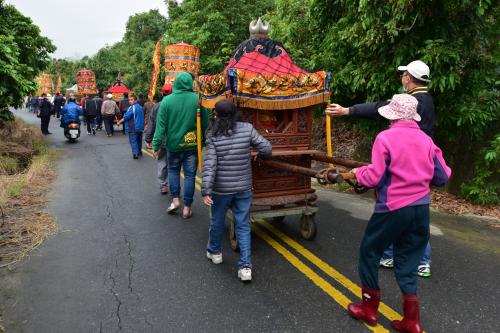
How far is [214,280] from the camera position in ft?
13.5

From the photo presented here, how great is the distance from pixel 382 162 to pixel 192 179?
3.66 meters

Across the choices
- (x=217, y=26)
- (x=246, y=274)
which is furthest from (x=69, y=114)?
(x=246, y=274)

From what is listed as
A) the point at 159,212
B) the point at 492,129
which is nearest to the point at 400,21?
the point at 492,129

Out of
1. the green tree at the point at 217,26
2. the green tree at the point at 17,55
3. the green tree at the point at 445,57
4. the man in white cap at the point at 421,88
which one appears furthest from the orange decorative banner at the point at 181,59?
the man in white cap at the point at 421,88

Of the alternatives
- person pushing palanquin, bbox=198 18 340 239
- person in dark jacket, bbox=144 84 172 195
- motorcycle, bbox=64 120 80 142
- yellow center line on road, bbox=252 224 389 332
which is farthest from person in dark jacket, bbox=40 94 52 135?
yellow center line on road, bbox=252 224 389 332

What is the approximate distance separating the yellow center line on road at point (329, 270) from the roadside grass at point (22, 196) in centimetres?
316

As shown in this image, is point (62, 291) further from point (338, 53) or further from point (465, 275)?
point (338, 53)

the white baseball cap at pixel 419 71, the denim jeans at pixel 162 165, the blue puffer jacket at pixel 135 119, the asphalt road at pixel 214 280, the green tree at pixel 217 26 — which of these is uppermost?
the green tree at pixel 217 26

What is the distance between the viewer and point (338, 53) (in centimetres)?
771

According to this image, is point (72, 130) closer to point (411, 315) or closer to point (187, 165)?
point (187, 165)

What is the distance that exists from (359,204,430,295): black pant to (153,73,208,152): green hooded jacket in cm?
343

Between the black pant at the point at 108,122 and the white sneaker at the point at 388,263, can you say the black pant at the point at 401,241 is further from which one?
the black pant at the point at 108,122

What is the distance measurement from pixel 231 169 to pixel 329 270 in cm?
153

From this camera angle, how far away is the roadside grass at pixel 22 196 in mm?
5074
